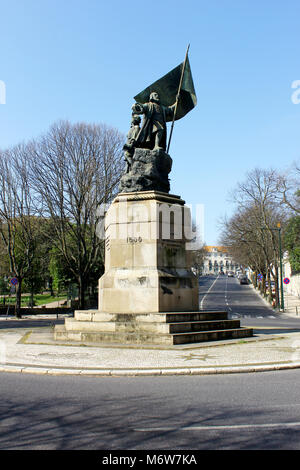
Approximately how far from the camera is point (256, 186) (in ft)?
134

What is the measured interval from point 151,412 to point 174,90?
11872mm

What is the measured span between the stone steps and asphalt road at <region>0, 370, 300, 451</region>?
3.08 meters

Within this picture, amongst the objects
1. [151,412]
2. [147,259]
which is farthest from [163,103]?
[151,412]

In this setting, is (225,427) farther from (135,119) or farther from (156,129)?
(135,119)

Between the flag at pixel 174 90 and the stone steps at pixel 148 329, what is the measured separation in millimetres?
7382

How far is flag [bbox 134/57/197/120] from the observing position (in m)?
14.3

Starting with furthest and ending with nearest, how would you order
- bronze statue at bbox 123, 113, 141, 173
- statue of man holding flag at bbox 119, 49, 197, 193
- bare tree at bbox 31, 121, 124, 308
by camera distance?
bare tree at bbox 31, 121, 124, 308, bronze statue at bbox 123, 113, 141, 173, statue of man holding flag at bbox 119, 49, 197, 193

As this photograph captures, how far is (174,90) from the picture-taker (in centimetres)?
1445

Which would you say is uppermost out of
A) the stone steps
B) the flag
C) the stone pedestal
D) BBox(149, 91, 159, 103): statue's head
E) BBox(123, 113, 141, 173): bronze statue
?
the flag

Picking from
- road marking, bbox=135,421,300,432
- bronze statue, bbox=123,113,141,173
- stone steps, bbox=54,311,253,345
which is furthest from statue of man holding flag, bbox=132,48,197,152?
road marking, bbox=135,421,300,432

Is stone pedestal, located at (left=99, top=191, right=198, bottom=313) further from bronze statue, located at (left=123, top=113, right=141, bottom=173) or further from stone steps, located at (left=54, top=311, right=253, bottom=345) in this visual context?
bronze statue, located at (left=123, top=113, right=141, bottom=173)

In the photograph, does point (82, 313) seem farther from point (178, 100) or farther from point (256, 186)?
point (256, 186)
